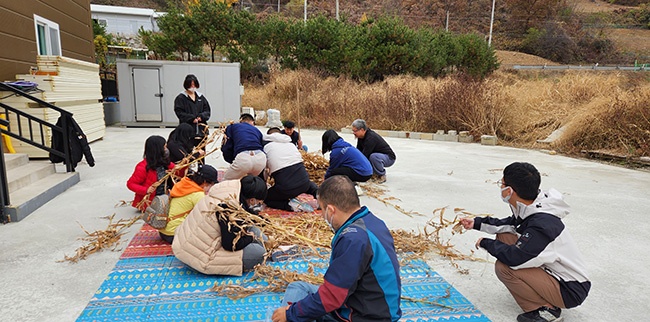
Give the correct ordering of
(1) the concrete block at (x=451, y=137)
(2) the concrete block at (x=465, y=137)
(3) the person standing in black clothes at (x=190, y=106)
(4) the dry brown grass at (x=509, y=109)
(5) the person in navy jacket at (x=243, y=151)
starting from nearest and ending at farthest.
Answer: (5) the person in navy jacket at (x=243, y=151) < (3) the person standing in black clothes at (x=190, y=106) < (4) the dry brown grass at (x=509, y=109) < (2) the concrete block at (x=465, y=137) < (1) the concrete block at (x=451, y=137)

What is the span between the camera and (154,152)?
4.41 m

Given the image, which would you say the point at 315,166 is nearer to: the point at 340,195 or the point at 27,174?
the point at 27,174

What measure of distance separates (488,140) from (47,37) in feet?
38.1

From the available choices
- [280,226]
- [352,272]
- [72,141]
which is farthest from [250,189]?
[72,141]

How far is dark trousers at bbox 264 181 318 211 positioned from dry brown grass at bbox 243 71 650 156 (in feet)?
12.8

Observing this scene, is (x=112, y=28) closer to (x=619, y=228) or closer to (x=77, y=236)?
(x=77, y=236)

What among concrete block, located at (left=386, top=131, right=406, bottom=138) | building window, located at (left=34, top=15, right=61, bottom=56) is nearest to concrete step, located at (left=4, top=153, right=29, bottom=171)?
building window, located at (left=34, top=15, right=61, bottom=56)

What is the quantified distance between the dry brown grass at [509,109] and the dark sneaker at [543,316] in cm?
661

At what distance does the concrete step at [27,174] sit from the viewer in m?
5.09

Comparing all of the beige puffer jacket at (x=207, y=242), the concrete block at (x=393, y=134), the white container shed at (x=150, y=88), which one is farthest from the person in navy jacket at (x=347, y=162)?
the white container shed at (x=150, y=88)

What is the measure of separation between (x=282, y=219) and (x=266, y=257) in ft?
3.75

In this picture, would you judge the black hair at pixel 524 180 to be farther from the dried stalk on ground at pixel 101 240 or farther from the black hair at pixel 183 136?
the black hair at pixel 183 136

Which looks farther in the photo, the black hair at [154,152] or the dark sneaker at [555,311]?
the black hair at [154,152]

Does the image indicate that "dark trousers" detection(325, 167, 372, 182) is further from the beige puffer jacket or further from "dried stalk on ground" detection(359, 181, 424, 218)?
the beige puffer jacket
